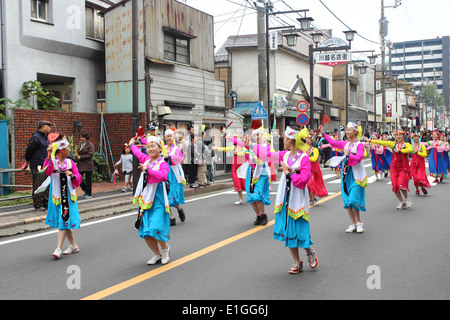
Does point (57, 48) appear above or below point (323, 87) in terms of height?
below

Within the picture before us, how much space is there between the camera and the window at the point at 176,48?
736 inches

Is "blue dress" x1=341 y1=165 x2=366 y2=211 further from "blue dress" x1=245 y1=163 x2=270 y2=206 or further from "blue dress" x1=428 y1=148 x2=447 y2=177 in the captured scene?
"blue dress" x1=428 y1=148 x2=447 y2=177

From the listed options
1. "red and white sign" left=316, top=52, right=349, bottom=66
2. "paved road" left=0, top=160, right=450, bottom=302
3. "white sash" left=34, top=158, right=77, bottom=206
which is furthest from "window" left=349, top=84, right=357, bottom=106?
"white sash" left=34, top=158, right=77, bottom=206

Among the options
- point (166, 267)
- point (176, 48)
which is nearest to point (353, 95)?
point (176, 48)

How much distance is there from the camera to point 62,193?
23.0 ft

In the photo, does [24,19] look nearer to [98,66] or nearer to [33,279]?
[98,66]

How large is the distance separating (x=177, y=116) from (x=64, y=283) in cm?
1339

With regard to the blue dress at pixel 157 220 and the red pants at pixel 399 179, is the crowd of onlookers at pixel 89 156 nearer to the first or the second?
the red pants at pixel 399 179

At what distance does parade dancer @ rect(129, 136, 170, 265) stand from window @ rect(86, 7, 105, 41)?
13.2 metres

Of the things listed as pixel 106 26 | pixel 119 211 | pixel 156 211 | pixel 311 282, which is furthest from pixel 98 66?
pixel 311 282

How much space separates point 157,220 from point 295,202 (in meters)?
1.76

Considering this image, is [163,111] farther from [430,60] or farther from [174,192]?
[430,60]

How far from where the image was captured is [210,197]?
1355 cm

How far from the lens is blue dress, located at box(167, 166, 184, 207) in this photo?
30.1 feet
